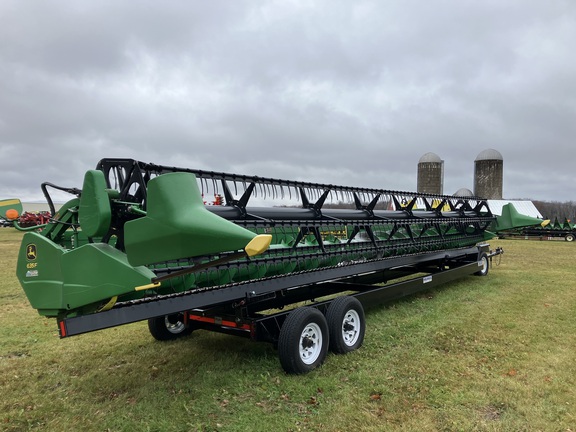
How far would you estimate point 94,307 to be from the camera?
11.6ft

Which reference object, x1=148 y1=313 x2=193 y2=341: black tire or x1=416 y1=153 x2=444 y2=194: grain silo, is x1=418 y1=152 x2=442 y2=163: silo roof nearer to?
x1=416 y1=153 x2=444 y2=194: grain silo

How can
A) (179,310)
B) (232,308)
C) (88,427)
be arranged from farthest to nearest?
1. (232,308)
2. (179,310)
3. (88,427)

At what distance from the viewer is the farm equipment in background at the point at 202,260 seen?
10.1 ft

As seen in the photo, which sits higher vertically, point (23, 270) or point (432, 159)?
point (432, 159)

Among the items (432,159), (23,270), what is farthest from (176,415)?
(432,159)

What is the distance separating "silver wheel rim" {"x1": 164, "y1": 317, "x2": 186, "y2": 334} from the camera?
595 centimetres

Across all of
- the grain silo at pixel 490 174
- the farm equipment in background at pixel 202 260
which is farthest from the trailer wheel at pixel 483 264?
the grain silo at pixel 490 174

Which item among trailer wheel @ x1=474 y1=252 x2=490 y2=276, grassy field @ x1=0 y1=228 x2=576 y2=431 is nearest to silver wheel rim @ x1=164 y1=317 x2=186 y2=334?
grassy field @ x1=0 y1=228 x2=576 y2=431

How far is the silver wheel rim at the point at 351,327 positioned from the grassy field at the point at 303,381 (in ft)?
0.62

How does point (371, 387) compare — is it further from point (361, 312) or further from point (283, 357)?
point (361, 312)

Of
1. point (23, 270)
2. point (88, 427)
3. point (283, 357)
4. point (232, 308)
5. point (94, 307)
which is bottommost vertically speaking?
point (88, 427)

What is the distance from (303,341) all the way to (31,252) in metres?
2.92

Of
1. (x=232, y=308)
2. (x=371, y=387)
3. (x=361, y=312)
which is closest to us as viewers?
(x=371, y=387)

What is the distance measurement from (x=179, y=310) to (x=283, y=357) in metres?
1.33
